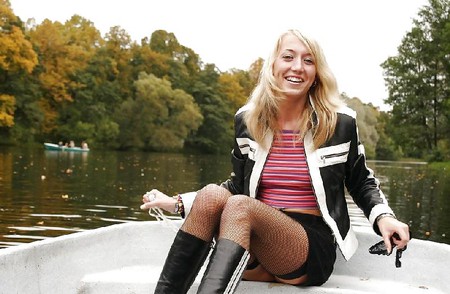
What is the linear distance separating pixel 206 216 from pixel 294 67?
710mm

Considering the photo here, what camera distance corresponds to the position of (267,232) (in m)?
2.46

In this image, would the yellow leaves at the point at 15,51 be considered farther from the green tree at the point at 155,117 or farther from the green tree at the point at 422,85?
the green tree at the point at 422,85

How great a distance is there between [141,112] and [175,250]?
4623 centimetres

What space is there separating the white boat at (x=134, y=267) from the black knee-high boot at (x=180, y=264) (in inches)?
10.5

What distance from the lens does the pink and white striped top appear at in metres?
2.67

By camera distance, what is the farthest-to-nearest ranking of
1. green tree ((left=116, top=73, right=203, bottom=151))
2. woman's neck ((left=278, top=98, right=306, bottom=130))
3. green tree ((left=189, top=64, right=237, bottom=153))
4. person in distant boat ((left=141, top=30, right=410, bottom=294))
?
green tree ((left=189, top=64, right=237, bottom=153)) → green tree ((left=116, top=73, right=203, bottom=151)) → woman's neck ((left=278, top=98, right=306, bottom=130)) → person in distant boat ((left=141, top=30, right=410, bottom=294))

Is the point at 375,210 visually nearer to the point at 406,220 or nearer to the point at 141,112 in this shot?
the point at 406,220

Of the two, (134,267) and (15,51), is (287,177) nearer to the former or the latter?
(134,267)

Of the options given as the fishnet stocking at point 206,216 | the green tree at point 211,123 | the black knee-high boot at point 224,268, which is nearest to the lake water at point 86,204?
the fishnet stocking at point 206,216

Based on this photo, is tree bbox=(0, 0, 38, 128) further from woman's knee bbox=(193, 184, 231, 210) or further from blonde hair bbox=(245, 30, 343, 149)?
woman's knee bbox=(193, 184, 231, 210)

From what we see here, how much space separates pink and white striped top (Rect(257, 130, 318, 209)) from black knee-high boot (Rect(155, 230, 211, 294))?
1.39 feet

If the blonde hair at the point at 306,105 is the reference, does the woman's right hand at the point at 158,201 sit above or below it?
below

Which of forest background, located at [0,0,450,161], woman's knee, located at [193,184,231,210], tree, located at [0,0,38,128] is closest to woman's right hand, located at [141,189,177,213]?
woman's knee, located at [193,184,231,210]

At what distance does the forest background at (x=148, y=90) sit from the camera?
1448 inches
